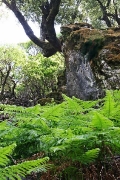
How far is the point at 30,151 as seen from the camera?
2.26 m

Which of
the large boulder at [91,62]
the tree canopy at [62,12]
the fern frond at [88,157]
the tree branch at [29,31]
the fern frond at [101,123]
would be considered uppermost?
the tree canopy at [62,12]

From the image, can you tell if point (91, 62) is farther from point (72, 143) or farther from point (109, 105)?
point (72, 143)

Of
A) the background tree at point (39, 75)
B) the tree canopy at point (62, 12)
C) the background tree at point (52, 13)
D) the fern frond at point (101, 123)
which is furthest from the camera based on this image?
the background tree at point (39, 75)

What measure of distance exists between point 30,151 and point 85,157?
1.60 ft

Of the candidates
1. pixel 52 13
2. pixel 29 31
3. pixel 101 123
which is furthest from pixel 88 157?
pixel 29 31

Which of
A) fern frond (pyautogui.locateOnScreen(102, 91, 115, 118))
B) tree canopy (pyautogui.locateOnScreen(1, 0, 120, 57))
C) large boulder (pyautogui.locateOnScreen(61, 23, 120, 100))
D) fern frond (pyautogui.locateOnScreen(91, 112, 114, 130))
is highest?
tree canopy (pyautogui.locateOnScreen(1, 0, 120, 57))

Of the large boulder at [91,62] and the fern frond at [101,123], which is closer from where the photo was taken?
the fern frond at [101,123]

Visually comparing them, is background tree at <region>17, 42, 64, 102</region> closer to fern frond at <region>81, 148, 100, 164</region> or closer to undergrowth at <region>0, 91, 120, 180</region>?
undergrowth at <region>0, 91, 120, 180</region>

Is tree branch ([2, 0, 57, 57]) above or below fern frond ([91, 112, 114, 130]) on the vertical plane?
above

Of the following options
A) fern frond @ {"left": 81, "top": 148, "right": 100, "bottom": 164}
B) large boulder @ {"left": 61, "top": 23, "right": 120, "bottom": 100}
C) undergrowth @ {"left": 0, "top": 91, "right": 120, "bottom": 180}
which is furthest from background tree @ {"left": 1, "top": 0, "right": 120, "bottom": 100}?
fern frond @ {"left": 81, "top": 148, "right": 100, "bottom": 164}

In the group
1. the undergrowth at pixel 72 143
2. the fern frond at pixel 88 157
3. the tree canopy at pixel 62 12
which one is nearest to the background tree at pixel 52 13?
the tree canopy at pixel 62 12

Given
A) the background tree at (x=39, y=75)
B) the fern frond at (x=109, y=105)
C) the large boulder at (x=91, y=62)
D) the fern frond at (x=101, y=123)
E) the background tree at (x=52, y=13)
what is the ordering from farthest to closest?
the background tree at (x=39, y=75) → the background tree at (x=52, y=13) → the large boulder at (x=91, y=62) → the fern frond at (x=109, y=105) → the fern frond at (x=101, y=123)

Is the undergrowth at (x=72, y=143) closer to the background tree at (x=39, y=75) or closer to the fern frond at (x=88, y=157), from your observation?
the fern frond at (x=88, y=157)

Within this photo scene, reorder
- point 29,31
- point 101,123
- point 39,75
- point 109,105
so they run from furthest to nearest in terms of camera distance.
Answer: point 39,75 < point 29,31 < point 109,105 < point 101,123
